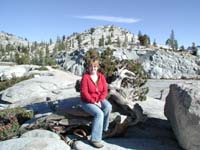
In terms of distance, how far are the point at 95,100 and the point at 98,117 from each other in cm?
47

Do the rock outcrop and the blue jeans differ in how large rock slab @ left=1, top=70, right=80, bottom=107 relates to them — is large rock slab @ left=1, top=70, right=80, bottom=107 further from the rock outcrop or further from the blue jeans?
the blue jeans

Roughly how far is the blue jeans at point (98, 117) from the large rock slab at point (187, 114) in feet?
5.84

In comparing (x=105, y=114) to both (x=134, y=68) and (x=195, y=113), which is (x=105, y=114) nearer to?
(x=195, y=113)

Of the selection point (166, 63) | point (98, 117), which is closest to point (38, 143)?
point (98, 117)

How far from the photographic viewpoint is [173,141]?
10.7 m

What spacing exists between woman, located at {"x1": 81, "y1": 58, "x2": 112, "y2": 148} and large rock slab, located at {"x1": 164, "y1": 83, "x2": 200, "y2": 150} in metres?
1.78

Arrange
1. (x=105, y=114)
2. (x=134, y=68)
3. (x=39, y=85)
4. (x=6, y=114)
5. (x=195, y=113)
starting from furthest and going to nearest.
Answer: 1. (x=39, y=85)
2. (x=134, y=68)
3. (x=6, y=114)
4. (x=105, y=114)
5. (x=195, y=113)

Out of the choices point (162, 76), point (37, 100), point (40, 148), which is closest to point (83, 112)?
point (40, 148)

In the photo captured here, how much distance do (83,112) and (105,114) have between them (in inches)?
31.8

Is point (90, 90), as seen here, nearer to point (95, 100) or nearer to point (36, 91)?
point (95, 100)

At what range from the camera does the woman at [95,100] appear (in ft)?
32.0

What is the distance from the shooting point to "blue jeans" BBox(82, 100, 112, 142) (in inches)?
383

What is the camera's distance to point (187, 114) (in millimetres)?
9094

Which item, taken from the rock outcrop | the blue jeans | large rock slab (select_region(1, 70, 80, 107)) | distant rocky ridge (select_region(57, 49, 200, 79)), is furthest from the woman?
distant rocky ridge (select_region(57, 49, 200, 79))
